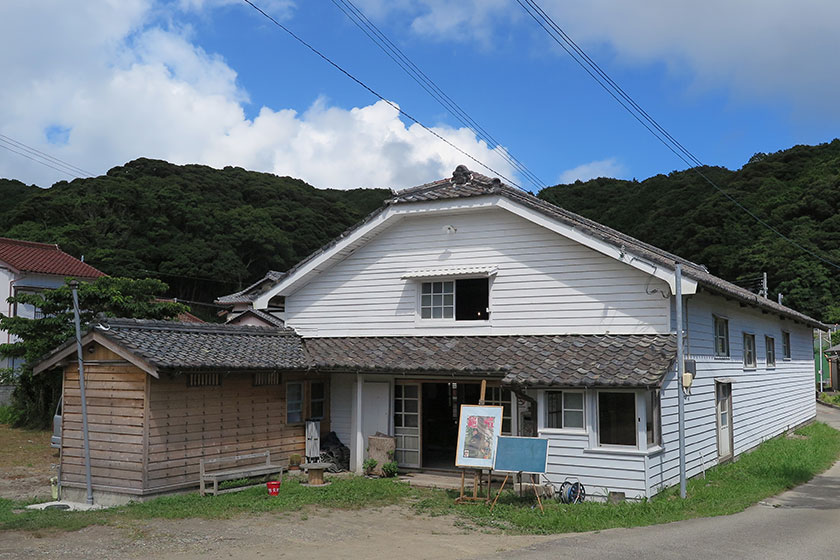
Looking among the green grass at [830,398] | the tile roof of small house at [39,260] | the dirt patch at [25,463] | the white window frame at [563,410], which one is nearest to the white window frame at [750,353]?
the white window frame at [563,410]

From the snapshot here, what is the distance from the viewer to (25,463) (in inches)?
704

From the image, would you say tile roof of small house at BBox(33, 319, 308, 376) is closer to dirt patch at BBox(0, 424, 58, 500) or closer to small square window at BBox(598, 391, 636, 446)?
dirt patch at BBox(0, 424, 58, 500)

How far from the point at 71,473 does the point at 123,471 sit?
150cm

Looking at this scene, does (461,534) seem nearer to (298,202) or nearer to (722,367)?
(722,367)

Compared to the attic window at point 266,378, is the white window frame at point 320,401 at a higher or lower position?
lower

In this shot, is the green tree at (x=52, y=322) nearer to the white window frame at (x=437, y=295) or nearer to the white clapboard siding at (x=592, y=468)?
the white window frame at (x=437, y=295)

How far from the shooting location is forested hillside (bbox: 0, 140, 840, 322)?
167 feet

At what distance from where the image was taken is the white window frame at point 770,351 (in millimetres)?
20283

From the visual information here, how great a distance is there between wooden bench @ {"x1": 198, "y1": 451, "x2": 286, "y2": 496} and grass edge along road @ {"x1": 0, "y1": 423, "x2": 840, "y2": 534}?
0.80 ft

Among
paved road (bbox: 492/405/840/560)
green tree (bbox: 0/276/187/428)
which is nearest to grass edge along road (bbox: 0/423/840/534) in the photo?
paved road (bbox: 492/405/840/560)

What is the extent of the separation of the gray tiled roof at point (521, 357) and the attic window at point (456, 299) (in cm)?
69

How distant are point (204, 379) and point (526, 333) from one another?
22.0 feet

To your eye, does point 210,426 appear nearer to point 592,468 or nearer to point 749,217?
point 592,468

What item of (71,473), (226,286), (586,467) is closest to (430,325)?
(586,467)
